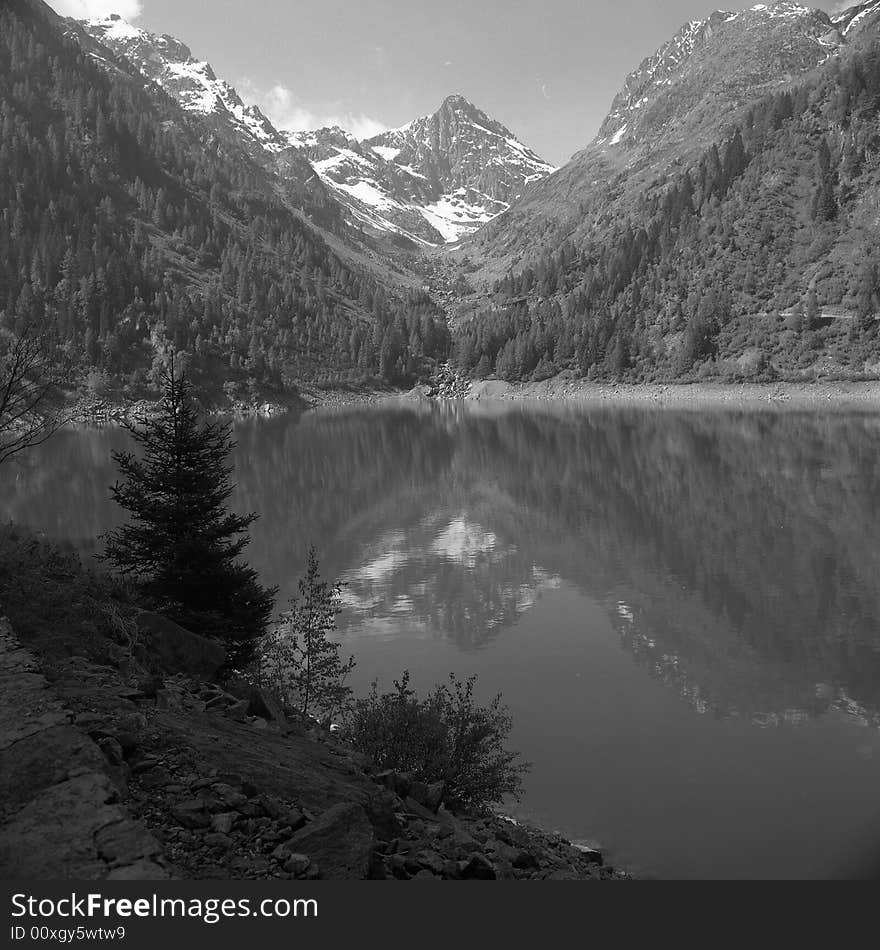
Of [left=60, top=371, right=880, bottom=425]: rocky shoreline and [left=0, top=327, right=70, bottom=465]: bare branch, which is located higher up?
[left=60, top=371, right=880, bottom=425]: rocky shoreline

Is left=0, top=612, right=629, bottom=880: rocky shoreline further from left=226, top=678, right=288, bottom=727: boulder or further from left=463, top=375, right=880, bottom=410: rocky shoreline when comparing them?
left=463, top=375, right=880, bottom=410: rocky shoreline

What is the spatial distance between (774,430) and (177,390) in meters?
68.2

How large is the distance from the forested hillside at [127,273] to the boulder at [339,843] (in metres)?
128

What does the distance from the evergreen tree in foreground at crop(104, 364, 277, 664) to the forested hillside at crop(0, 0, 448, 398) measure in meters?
116

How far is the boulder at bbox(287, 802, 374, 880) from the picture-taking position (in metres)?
5.93

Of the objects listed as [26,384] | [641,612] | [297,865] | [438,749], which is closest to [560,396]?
[641,612]

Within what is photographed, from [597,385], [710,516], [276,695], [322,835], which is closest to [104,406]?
[597,385]

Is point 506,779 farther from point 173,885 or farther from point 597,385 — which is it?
point 597,385

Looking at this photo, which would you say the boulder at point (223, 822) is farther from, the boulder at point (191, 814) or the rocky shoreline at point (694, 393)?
the rocky shoreline at point (694, 393)

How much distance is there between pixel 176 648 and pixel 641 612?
15604 millimetres

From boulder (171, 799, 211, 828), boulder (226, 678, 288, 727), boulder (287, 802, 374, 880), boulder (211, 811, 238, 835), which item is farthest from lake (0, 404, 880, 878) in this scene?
boulder (171, 799, 211, 828)

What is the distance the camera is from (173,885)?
484 cm

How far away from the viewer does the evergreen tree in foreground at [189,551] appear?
49.8 ft

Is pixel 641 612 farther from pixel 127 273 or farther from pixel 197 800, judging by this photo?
pixel 127 273
